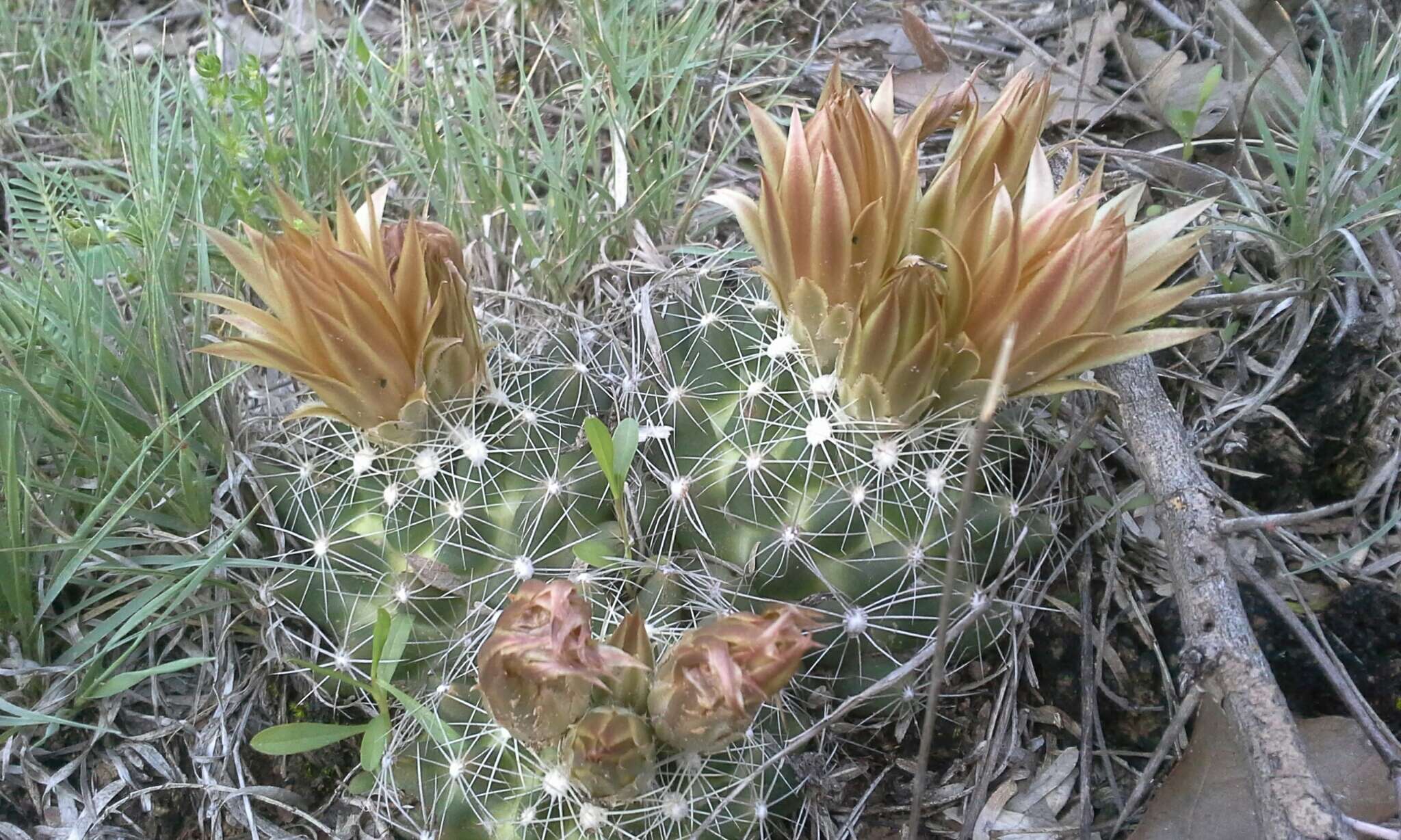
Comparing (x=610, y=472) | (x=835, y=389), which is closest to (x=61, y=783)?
(x=610, y=472)

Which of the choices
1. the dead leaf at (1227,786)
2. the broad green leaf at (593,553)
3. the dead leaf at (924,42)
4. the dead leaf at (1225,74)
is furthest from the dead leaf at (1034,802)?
the dead leaf at (924,42)

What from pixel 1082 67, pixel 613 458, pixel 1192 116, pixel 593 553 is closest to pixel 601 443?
pixel 613 458

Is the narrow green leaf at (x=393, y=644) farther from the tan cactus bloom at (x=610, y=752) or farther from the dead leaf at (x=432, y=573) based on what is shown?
the tan cactus bloom at (x=610, y=752)

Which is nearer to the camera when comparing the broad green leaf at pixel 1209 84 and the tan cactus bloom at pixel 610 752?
the tan cactus bloom at pixel 610 752

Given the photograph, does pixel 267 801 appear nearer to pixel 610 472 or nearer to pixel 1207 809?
pixel 610 472

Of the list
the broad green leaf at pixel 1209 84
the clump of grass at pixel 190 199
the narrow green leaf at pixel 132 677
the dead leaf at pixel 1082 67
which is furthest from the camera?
the dead leaf at pixel 1082 67

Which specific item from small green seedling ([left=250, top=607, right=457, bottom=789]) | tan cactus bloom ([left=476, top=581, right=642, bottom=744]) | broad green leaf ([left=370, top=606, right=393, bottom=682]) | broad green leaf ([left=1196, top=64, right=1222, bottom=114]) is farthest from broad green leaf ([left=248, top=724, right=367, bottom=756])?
broad green leaf ([left=1196, top=64, right=1222, bottom=114])

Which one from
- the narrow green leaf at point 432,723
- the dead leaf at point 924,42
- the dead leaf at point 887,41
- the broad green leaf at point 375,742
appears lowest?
the broad green leaf at point 375,742
